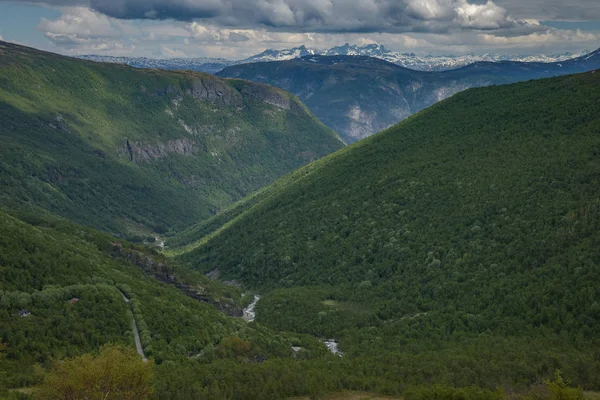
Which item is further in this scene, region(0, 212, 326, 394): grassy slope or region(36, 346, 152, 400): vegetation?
region(0, 212, 326, 394): grassy slope

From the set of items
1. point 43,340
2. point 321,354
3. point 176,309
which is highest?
point 43,340

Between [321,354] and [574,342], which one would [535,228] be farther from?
[321,354]

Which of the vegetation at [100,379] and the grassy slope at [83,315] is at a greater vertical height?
the vegetation at [100,379]

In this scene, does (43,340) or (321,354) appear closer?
(43,340)

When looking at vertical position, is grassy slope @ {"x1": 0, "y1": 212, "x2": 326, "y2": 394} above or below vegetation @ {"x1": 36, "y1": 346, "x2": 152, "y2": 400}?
below

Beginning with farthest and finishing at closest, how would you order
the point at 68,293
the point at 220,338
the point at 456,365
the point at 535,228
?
1. the point at 535,228
2. the point at 220,338
3. the point at 68,293
4. the point at 456,365

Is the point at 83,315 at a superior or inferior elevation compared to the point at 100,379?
inferior

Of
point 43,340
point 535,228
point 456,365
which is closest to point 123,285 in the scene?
point 43,340

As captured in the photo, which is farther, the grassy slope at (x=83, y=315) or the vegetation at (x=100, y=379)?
the grassy slope at (x=83, y=315)

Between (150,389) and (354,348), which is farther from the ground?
(150,389)

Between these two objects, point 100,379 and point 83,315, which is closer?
point 100,379

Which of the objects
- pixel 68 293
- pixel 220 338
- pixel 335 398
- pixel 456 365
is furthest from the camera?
pixel 220 338
